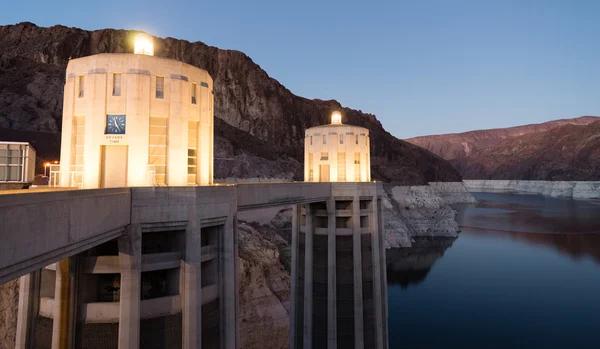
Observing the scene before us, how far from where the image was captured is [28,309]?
13.6 m

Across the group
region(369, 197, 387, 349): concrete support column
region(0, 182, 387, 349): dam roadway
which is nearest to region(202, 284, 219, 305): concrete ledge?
region(0, 182, 387, 349): dam roadway

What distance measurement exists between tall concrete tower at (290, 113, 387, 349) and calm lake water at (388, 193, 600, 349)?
2039cm

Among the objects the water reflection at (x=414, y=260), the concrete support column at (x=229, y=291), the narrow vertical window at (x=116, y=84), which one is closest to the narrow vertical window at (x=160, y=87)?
the narrow vertical window at (x=116, y=84)

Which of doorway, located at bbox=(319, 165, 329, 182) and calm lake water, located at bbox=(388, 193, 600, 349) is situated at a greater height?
doorway, located at bbox=(319, 165, 329, 182)

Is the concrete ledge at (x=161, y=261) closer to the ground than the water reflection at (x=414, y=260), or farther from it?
farther from it

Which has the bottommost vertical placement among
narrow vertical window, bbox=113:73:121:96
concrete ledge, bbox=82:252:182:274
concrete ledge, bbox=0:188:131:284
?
concrete ledge, bbox=82:252:182:274

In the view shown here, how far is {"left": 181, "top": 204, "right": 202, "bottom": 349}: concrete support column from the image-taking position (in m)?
13.2

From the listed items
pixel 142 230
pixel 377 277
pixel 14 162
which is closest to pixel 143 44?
pixel 142 230

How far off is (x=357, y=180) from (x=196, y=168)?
20.9 metres

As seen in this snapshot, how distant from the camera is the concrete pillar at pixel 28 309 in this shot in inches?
531

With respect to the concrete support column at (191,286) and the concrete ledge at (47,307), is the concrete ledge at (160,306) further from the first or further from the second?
the concrete ledge at (47,307)

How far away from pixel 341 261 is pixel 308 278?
Answer: 320cm

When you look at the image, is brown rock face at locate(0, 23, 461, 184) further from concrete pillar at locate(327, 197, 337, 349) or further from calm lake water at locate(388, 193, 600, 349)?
concrete pillar at locate(327, 197, 337, 349)

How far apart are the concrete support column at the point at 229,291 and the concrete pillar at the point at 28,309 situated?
6.62m
